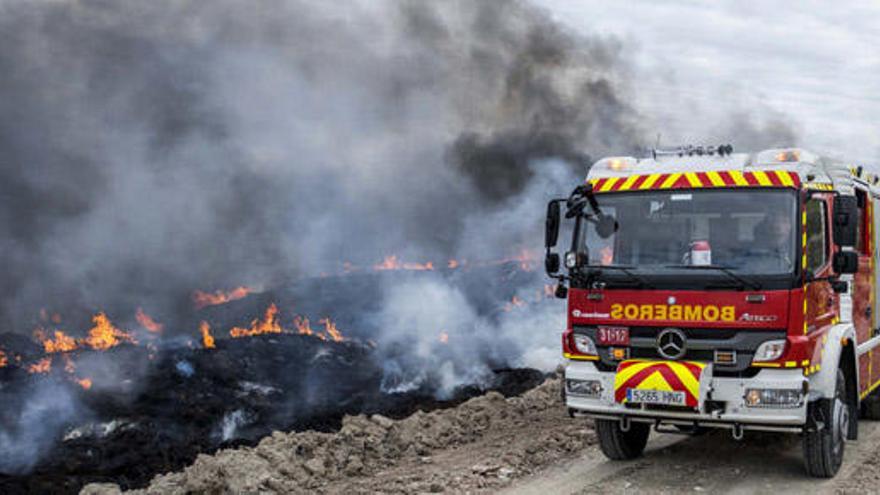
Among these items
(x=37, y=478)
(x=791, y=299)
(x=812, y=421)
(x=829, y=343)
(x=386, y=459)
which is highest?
(x=791, y=299)

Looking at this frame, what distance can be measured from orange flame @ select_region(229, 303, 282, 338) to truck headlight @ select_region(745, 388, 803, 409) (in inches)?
906

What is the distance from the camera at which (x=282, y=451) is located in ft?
25.3

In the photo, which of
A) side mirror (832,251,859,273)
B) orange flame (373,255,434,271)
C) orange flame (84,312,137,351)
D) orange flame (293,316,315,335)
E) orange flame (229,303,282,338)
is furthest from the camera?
orange flame (373,255,434,271)

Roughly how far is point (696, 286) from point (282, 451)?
14.2 ft

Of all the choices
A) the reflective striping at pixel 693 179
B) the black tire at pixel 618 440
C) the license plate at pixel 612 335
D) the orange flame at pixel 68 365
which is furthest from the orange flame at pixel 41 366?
the reflective striping at pixel 693 179

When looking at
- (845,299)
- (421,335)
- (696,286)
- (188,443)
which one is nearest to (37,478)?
(188,443)

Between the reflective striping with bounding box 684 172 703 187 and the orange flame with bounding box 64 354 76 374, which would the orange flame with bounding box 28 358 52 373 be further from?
the reflective striping with bounding box 684 172 703 187

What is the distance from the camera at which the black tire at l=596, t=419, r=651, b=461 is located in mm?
7434

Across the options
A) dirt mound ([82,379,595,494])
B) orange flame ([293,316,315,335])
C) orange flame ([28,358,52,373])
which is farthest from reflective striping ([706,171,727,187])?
orange flame ([293,316,315,335])

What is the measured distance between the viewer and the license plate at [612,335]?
6656 mm

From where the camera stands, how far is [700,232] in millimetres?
6586

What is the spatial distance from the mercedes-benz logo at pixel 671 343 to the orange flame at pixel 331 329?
2243 centimetres

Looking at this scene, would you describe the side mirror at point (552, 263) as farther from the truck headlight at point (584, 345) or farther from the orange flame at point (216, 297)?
the orange flame at point (216, 297)

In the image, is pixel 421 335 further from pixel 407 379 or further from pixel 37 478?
pixel 37 478
